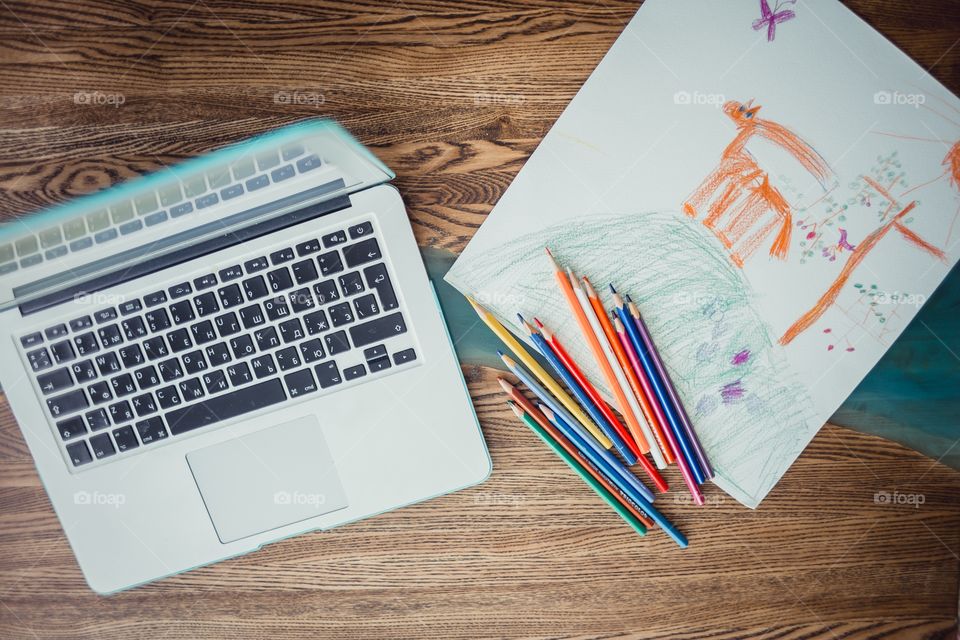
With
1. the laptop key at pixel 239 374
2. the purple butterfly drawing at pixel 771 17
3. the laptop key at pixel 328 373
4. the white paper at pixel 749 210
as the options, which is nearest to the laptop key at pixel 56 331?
the laptop key at pixel 239 374

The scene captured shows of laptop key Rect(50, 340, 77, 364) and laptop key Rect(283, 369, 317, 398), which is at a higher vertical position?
laptop key Rect(50, 340, 77, 364)

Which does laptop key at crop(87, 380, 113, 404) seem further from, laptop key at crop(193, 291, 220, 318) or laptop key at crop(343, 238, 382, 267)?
laptop key at crop(343, 238, 382, 267)

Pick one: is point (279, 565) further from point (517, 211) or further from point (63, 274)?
point (517, 211)

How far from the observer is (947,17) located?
751mm

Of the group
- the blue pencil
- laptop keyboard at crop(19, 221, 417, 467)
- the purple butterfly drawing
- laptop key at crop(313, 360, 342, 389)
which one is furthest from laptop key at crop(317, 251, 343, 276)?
the purple butterfly drawing

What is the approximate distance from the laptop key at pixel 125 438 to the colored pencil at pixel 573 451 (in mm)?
452

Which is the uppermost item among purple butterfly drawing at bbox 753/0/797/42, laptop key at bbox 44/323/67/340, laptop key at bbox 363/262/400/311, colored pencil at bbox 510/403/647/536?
purple butterfly drawing at bbox 753/0/797/42

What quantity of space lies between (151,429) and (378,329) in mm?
307

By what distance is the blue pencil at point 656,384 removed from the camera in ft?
2.54

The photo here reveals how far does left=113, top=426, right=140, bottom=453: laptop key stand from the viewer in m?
0.77

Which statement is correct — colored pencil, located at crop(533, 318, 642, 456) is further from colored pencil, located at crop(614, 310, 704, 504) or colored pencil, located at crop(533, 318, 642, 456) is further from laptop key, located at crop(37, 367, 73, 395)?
laptop key, located at crop(37, 367, 73, 395)

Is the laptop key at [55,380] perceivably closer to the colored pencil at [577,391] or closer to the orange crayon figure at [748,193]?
the colored pencil at [577,391]

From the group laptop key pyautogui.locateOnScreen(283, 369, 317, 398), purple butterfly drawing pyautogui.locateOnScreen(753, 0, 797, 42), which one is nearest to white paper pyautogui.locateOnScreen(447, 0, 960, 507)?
purple butterfly drawing pyautogui.locateOnScreen(753, 0, 797, 42)

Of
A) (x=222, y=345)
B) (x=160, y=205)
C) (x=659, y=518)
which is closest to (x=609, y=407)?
(x=659, y=518)
